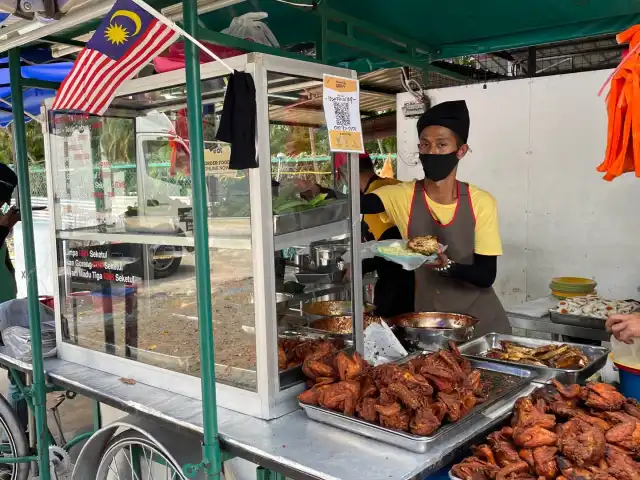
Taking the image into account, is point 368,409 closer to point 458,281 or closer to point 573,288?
point 458,281

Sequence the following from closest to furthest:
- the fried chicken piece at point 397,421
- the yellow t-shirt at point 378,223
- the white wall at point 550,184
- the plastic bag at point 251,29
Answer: the fried chicken piece at point 397,421
the plastic bag at point 251,29
the yellow t-shirt at point 378,223
the white wall at point 550,184

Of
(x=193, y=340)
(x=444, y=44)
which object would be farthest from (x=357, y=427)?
(x=444, y=44)

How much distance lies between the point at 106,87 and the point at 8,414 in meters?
1.99

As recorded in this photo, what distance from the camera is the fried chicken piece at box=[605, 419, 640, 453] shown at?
1545mm

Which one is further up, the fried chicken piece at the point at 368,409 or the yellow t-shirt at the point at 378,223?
the yellow t-shirt at the point at 378,223

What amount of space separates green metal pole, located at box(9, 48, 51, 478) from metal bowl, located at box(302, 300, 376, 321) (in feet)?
4.17

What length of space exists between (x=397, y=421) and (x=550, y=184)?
133 inches

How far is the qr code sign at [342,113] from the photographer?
208 centimetres

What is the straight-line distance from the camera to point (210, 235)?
204 cm

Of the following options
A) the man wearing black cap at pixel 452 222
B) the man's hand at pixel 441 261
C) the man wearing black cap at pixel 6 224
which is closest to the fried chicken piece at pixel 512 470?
the man's hand at pixel 441 261

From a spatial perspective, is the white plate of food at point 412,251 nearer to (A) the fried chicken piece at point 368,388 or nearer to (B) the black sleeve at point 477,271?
(B) the black sleeve at point 477,271

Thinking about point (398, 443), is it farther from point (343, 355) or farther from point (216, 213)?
point (216, 213)

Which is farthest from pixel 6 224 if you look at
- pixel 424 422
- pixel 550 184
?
pixel 550 184

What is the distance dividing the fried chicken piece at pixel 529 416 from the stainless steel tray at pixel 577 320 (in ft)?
5.33
